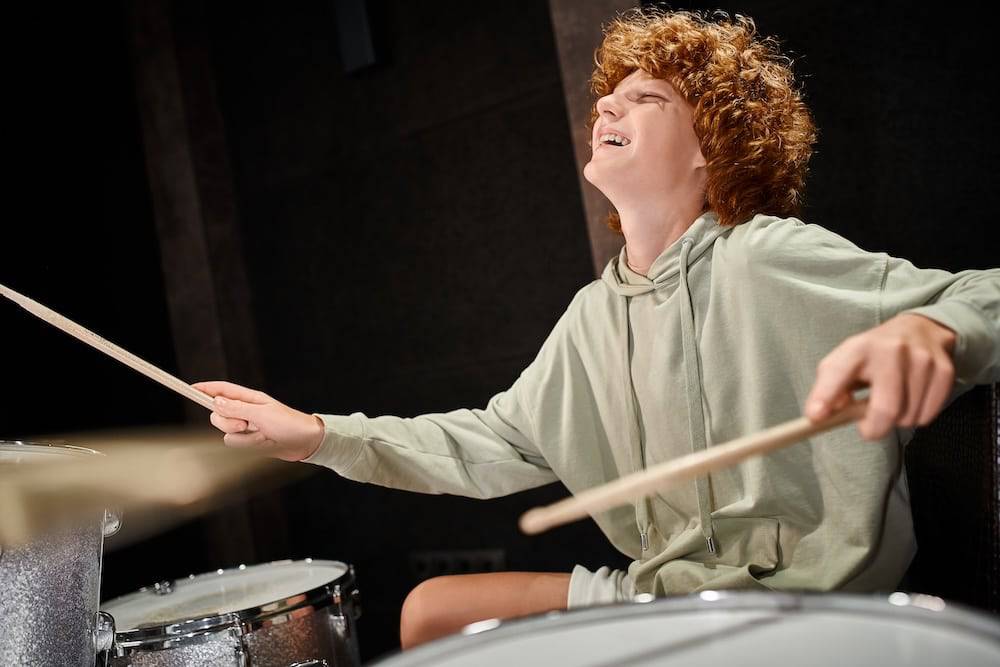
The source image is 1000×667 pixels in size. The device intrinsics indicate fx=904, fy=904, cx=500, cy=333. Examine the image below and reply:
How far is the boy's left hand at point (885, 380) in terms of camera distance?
0.78 m

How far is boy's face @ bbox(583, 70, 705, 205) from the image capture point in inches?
53.9

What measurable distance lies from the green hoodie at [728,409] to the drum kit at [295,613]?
31 centimetres

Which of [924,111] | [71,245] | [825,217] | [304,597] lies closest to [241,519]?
[71,245]

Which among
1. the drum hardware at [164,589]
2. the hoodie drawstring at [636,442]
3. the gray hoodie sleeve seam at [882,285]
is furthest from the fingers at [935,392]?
the drum hardware at [164,589]

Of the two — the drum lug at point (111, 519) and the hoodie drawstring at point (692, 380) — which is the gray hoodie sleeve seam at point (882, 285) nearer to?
the hoodie drawstring at point (692, 380)

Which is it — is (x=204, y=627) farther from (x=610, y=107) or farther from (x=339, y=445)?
(x=610, y=107)

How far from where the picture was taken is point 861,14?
1861 mm

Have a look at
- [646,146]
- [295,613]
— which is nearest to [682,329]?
[646,146]

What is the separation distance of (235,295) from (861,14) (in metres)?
2.01

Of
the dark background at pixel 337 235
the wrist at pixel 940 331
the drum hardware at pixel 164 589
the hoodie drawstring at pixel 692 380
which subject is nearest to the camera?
the wrist at pixel 940 331

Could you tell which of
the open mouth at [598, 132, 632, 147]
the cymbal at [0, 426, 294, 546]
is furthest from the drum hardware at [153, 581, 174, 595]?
the open mouth at [598, 132, 632, 147]

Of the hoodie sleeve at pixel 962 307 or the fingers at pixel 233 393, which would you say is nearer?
the hoodie sleeve at pixel 962 307

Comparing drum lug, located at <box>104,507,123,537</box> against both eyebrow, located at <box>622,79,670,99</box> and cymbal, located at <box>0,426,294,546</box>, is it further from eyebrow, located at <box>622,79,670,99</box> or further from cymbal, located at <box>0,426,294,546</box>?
eyebrow, located at <box>622,79,670,99</box>

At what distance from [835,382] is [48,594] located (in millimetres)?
1083
